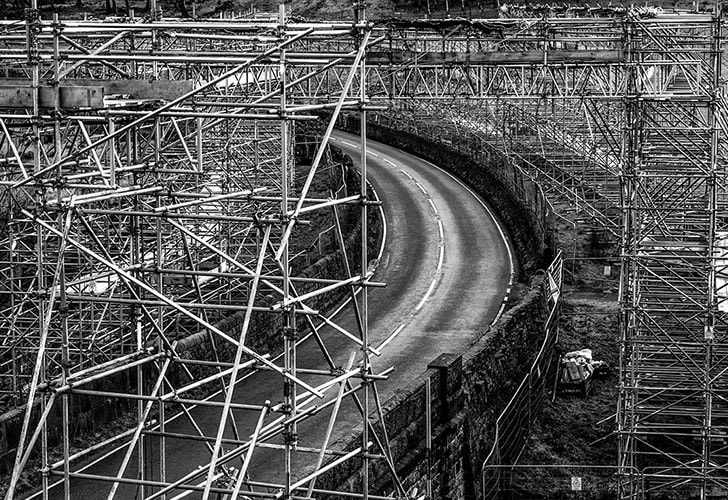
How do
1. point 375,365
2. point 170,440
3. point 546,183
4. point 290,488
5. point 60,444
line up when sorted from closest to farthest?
1. point 290,488
2. point 60,444
3. point 170,440
4. point 375,365
5. point 546,183

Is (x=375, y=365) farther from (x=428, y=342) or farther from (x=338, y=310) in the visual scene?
(x=338, y=310)

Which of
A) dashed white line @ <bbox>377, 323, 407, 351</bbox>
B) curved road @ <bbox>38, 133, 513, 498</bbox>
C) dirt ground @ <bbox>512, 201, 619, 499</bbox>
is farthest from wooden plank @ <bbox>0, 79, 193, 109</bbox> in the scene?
dashed white line @ <bbox>377, 323, 407, 351</bbox>

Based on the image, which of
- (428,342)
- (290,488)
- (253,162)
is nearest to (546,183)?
(253,162)

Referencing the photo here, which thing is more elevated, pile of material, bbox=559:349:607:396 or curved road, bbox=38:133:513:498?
curved road, bbox=38:133:513:498

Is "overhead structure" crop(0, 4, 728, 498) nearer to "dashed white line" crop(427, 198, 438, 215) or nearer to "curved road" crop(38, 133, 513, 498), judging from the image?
"curved road" crop(38, 133, 513, 498)

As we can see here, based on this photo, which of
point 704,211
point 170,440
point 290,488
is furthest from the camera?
point 704,211

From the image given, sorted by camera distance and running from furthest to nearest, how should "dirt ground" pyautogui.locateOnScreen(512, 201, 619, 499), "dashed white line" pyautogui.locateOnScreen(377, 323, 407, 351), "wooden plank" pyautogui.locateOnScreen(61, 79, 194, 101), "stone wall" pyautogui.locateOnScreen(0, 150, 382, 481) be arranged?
"dashed white line" pyautogui.locateOnScreen(377, 323, 407, 351) < "dirt ground" pyautogui.locateOnScreen(512, 201, 619, 499) < "stone wall" pyautogui.locateOnScreen(0, 150, 382, 481) < "wooden plank" pyautogui.locateOnScreen(61, 79, 194, 101)
